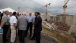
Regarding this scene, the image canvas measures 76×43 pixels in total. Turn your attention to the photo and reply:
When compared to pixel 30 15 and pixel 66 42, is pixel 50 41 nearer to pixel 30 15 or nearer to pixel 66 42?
pixel 66 42

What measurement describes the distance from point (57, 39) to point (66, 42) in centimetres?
82

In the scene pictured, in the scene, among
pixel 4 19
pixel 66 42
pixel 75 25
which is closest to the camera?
pixel 4 19

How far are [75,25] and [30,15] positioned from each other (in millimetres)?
5689

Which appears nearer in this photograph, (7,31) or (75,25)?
(7,31)

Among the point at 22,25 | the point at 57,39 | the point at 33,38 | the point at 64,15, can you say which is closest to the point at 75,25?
the point at 57,39

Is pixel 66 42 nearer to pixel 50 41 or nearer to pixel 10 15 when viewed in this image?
pixel 50 41

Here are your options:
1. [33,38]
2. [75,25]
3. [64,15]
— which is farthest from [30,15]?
[64,15]

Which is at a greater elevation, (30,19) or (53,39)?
(30,19)

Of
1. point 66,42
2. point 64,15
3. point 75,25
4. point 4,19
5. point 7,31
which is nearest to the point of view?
point 4,19

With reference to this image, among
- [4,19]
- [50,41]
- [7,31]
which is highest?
[4,19]

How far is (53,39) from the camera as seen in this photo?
11.8 metres

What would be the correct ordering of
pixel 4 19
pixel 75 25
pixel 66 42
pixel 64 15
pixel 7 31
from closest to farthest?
pixel 4 19, pixel 7 31, pixel 66 42, pixel 75 25, pixel 64 15

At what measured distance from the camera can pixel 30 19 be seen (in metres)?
11.3

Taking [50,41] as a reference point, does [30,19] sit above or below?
above
